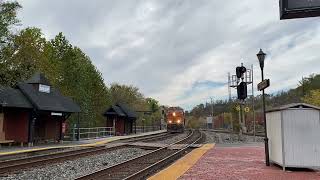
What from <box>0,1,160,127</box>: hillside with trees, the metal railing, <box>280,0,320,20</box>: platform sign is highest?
<box>0,1,160,127</box>: hillside with trees

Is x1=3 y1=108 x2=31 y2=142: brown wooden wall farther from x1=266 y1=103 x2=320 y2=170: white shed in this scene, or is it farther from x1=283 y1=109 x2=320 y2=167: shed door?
x1=283 y1=109 x2=320 y2=167: shed door

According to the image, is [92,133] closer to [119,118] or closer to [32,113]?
[119,118]

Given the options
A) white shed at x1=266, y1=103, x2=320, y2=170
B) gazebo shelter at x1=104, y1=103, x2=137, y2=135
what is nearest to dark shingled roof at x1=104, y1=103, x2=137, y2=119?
gazebo shelter at x1=104, y1=103, x2=137, y2=135

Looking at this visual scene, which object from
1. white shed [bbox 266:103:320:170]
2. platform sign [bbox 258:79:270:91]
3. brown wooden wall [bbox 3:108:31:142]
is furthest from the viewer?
brown wooden wall [bbox 3:108:31:142]

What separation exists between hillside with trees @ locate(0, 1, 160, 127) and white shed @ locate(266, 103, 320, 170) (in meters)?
32.8

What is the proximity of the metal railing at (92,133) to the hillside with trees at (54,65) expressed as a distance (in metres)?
8.22

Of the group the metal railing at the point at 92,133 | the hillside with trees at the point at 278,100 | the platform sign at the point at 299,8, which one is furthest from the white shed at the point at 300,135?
the hillside with trees at the point at 278,100

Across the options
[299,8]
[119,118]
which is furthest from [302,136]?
[119,118]

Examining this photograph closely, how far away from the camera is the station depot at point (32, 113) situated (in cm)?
2962

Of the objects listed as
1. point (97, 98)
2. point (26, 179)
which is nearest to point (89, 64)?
point (97, 98)

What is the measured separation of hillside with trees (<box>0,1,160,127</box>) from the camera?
48750 mm

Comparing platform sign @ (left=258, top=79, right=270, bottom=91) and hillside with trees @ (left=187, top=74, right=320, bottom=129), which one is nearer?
platform sign @ (left=258, top=79, right=270, bottom=91)

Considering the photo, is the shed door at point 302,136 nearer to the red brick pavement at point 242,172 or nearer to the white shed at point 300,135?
the white shed at point 300,135

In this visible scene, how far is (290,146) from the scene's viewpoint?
13.9 m
